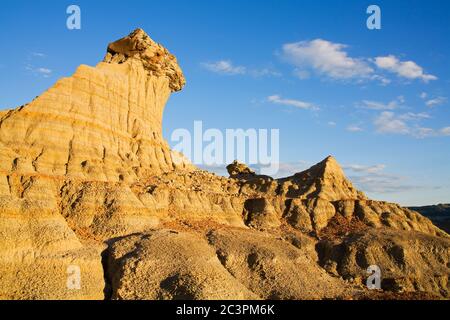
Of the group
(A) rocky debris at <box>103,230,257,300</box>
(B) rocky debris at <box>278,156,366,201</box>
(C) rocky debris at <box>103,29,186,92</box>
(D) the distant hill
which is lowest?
(D) the distant hill

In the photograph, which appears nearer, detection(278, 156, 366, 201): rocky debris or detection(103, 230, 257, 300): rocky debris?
detection(103, 230, 257, 300): rocky debris

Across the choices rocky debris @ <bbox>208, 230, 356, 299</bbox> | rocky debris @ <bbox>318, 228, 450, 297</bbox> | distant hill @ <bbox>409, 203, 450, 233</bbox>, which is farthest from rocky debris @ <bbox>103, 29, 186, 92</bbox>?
distant hill @ <bbox>409, 203, 450, 233</bbox>

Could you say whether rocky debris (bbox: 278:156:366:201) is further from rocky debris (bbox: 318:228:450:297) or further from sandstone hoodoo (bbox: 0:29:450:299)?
rocky debris (bbox: 318:228:450:297)

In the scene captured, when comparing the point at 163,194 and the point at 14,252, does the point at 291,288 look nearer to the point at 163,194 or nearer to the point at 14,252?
the point at 163,194

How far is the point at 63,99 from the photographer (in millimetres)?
45500

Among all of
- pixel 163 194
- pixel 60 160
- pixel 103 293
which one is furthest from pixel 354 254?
pixel 60 160

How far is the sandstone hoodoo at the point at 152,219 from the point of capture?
30.7 meters

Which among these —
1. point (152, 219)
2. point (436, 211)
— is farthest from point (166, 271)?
point (436, 211)

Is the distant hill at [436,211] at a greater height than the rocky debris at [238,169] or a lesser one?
lesser

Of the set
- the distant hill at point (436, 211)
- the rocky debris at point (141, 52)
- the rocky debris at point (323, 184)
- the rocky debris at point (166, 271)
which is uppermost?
the rocky debris at point (141, 52)

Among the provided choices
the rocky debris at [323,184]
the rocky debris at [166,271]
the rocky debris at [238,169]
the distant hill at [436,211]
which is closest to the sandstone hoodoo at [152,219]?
the rocky debris at [166,271]

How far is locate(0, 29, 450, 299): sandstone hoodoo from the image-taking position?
30672 millimetres

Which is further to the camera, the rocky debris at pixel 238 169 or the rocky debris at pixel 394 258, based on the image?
the rocky debris at pixel 238 169

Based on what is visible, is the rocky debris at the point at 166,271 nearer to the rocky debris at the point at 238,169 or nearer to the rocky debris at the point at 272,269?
the rocky debris at the point at 272,269
